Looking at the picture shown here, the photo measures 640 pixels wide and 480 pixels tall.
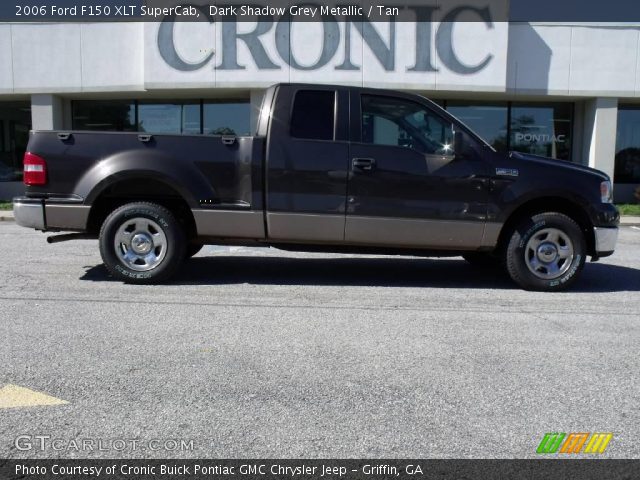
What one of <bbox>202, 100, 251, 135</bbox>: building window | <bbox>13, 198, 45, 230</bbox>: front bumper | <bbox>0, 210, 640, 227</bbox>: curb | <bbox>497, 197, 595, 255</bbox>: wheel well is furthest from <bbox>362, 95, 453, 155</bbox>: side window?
<bbox>202, 100, 251, 135</bbox>: building window

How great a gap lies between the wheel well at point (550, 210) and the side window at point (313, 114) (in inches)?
85.2

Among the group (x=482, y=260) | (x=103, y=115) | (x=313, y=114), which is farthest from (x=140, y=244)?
(x=103, y=115)

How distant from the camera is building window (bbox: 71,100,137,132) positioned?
18.7 m

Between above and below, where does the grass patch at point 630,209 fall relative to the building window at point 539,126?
below

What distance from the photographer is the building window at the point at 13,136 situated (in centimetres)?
1906

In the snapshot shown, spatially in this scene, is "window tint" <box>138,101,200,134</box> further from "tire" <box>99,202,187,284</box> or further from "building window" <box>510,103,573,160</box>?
"tire" <box>99,202,187,284</box>

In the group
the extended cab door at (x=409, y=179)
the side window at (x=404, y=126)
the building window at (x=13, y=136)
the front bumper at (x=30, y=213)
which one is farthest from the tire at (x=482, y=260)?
the building window at (x=13, y=136)

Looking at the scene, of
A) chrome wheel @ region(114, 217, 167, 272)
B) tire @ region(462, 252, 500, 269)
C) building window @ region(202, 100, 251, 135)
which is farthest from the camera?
building window @ region(202, 100, 251, 135)

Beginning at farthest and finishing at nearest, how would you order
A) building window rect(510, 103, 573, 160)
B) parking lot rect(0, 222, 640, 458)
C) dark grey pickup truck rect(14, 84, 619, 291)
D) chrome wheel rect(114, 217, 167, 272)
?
building window rect(510, 103, 573, 160) → chrome wheel rect(114, 217, 167, 272) → dark grey pickup truck rect(14, 84, 619, 291) → parking lot rect(0, 222, 640, 458)

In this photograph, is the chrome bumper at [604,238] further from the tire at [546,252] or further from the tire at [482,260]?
the tire at [482,260]

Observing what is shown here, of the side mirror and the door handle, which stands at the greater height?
the side mirror

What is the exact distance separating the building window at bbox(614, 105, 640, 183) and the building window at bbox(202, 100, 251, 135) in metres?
11.5

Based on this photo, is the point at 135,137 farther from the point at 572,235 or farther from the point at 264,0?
the point at 264,0

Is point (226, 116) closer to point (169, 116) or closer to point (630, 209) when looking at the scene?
point (169, 116)
